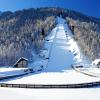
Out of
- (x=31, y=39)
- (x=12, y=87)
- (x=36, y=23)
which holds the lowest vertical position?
(x=12, y=87)

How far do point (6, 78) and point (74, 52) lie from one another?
46234mm

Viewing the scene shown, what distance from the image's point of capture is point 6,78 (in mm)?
43438
